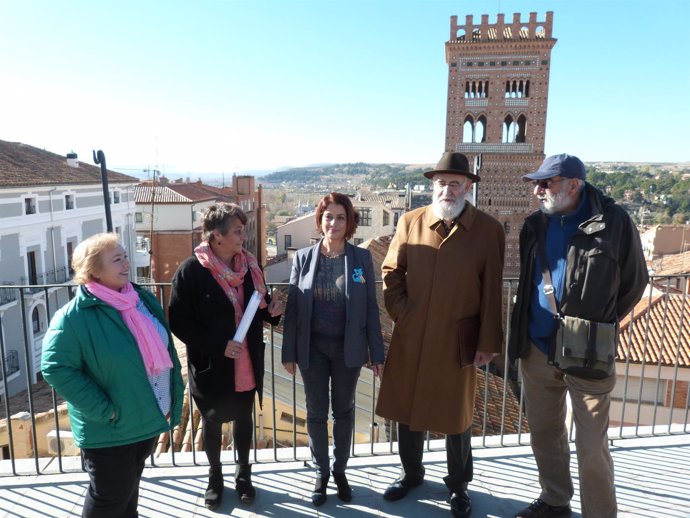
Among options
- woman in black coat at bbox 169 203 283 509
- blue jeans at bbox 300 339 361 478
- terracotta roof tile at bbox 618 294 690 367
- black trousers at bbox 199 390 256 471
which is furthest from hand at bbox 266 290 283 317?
terracotta roof tile at bbox 618 294 690 367

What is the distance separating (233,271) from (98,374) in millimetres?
856

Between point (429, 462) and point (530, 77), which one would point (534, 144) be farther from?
point (429, 462)

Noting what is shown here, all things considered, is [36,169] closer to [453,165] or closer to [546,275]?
[453,165]

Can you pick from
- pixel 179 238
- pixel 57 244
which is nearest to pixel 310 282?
pixel 57 244

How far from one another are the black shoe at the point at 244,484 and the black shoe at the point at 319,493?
1.20 ft

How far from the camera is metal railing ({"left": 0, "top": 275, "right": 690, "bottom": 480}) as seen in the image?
11.2 feet

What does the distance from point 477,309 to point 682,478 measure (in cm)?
197

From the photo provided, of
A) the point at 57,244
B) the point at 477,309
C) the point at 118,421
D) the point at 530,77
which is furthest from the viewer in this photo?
the point at 530,77

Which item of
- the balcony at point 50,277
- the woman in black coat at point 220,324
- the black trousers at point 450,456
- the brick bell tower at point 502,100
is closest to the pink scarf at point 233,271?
the woman in black coat at point 220,324

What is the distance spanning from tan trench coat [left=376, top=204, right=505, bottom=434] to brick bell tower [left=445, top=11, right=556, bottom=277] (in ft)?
112

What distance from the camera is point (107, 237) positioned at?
7.44 feet

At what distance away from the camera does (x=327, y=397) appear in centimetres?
296

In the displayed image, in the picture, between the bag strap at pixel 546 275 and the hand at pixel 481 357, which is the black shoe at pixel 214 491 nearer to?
the hand at pixel 481 357

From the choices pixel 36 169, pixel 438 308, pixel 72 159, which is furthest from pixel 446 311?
pixel 72 159
